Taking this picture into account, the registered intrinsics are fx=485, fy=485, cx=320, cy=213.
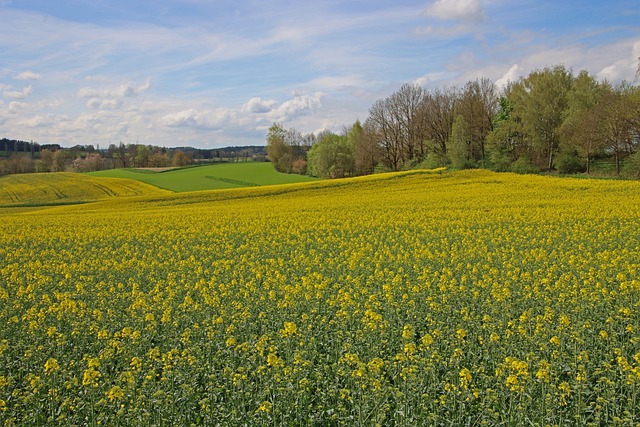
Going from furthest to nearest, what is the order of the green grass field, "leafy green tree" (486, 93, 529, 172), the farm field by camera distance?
the green grass field
"leafy green tree" (486, 93, 529, 172)
the farm field

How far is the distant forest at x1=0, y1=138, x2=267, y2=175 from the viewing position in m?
94.5

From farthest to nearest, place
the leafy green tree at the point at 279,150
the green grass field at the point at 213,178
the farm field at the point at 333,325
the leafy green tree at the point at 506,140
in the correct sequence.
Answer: the leafy green tree at the point at 279,150, the green grass field at the point at 213,178, the leafy green tree at the point at 506,140, the farm field at the point at 333,325

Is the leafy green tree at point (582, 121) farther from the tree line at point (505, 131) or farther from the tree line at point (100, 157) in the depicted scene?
the tree line at point (100, 157)

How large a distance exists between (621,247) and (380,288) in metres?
8.34

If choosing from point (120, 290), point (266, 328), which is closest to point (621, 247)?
point (266, 328)

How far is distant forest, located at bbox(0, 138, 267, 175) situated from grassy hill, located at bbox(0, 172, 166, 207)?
86.9 feet

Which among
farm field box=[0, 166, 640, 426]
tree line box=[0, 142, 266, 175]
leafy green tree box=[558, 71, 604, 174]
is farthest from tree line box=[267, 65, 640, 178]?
tree line box=[0, 142, 266, 175]

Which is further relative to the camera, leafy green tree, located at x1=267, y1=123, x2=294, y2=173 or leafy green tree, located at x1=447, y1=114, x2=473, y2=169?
leafy green tree, located at x1=267, y1=123, x2=294, y2=173

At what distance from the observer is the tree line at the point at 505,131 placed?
44812mm

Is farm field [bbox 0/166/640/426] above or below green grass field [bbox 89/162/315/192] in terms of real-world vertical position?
below

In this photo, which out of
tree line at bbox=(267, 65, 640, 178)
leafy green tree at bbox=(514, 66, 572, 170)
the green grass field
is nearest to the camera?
tree line at bbox=(267, 65, 640, 178)

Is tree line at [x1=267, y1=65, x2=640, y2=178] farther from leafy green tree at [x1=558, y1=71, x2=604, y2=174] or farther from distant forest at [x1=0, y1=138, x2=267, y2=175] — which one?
distant forest at [x1=0, y1=138, x2=267, y2=175]

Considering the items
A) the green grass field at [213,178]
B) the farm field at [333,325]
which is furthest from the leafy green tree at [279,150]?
the farm field at [333,325]

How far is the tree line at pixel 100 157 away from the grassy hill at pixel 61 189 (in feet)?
86.7
